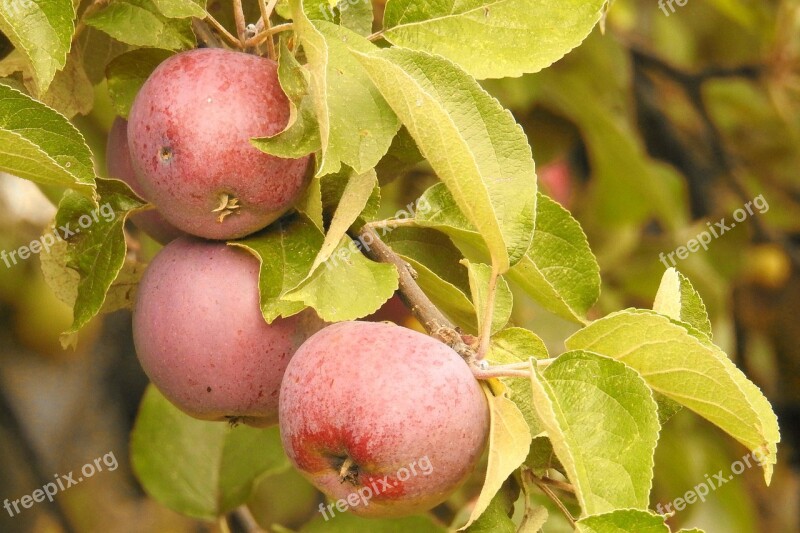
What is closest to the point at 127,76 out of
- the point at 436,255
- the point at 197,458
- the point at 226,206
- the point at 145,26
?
the point at 145,26

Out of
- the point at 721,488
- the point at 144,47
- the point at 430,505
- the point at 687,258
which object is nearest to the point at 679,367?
the point at 430,505

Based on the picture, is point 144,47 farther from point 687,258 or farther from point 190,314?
point 687,258

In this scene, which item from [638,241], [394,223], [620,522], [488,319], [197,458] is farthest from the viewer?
[638,241]

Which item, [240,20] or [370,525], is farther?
[370,525]

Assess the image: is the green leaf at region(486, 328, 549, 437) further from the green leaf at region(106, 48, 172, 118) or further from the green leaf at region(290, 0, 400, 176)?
the green leaf at region(106, 48, 172, 118)

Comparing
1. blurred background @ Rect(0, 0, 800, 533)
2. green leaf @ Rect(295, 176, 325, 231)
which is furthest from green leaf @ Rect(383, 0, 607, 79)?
blurred background @ Rect(0, 0, 800, 533)

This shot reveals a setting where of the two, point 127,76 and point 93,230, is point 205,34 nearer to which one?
point 127,76
